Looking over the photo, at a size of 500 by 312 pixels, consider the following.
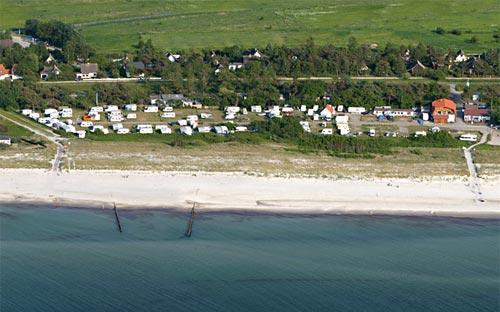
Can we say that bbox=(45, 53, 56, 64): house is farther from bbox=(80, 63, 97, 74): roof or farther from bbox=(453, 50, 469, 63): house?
bbox=(453, 50, 469, 63): house

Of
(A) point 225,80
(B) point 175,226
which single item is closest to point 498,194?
(B) point 175,226

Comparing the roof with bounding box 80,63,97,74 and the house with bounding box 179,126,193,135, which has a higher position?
the roof with bounding box 80,63,97,74

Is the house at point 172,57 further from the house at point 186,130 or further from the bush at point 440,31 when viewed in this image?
the bush at point 440,31

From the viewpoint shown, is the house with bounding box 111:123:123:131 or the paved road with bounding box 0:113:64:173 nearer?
the paved road with bounding box 0:113:64:173

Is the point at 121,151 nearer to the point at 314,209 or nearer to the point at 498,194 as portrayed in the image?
the point at 314,209

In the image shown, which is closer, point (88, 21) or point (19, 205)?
point (19, 205)

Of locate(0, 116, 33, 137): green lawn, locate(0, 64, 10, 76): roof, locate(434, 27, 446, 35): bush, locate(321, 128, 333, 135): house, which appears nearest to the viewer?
locate(0, 116, 33, 137): green lawn

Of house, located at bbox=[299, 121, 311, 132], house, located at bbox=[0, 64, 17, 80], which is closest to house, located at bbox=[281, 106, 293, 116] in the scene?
house, located at bbox=[299, 121, 311, 132]
